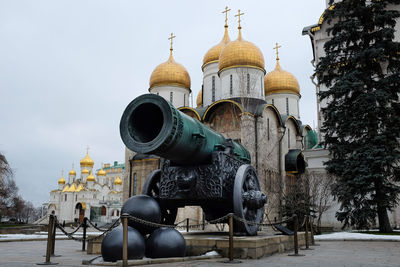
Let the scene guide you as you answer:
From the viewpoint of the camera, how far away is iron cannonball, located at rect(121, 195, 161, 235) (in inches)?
252

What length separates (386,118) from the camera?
15.2 meters

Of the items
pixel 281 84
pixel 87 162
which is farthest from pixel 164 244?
pixel 87 162

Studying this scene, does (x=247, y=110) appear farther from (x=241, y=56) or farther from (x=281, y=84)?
(x=281, y=84)

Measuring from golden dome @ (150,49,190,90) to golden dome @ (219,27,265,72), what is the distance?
15.8ft

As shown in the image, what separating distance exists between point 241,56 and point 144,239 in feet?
71.5

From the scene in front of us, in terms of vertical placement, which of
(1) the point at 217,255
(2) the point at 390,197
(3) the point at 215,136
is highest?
(3) the point at 215,136

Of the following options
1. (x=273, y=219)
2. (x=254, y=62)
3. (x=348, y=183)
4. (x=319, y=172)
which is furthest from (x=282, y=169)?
(x=348, y=183)

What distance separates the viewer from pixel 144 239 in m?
6.08

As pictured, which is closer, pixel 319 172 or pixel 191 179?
pixel 191 179

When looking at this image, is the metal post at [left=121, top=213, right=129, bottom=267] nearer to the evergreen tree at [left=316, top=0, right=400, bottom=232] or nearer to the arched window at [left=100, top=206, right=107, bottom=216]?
the evergreen tree at [left=316, top=0, right=400, bottom=232]

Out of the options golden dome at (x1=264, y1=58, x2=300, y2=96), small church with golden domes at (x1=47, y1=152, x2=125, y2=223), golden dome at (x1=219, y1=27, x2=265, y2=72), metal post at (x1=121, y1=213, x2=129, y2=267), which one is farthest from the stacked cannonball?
small church with golden domes at (x1=47, y1=152, x2=125, y2=223)

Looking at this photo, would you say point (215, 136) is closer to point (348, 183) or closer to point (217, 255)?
point (217, 255)

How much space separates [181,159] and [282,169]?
65.4 feet

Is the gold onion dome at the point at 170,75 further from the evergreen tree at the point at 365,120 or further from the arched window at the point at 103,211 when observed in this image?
the arched window at the point at 103,211
